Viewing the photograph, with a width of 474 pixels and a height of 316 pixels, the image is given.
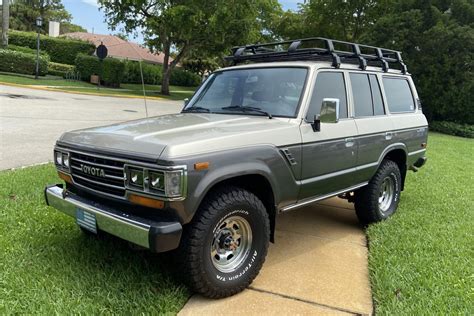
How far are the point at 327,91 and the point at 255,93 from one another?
2.45ft

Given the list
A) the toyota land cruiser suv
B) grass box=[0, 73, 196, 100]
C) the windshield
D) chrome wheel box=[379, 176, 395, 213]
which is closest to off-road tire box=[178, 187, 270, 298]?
the toyota land cruiser suv

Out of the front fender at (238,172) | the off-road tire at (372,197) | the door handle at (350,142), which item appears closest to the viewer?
the front fender at (238,172)

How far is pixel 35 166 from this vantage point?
286 inches

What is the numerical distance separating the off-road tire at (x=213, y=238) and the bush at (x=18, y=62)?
94.9ft

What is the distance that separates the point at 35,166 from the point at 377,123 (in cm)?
533

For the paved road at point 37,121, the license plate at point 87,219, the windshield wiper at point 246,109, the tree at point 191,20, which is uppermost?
the tree at point 191,20

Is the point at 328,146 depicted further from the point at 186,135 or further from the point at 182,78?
the point at 182,78

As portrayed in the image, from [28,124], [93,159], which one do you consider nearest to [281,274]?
[93,159]

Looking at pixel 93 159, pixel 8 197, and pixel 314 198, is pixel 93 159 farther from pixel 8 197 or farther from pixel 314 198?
pixel 8 197

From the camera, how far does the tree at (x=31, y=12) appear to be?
6016 centimetres

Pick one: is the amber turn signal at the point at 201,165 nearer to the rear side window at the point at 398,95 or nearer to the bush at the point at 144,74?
the rear side window at the point at 398,95

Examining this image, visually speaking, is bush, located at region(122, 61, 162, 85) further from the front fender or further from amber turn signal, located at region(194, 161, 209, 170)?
amber turn signal, located at region(194, 161, 209, 170)

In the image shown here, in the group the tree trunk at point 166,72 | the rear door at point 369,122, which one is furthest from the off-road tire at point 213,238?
the tree trunk at point 166,72

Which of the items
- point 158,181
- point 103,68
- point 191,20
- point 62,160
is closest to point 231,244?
point 158,181
